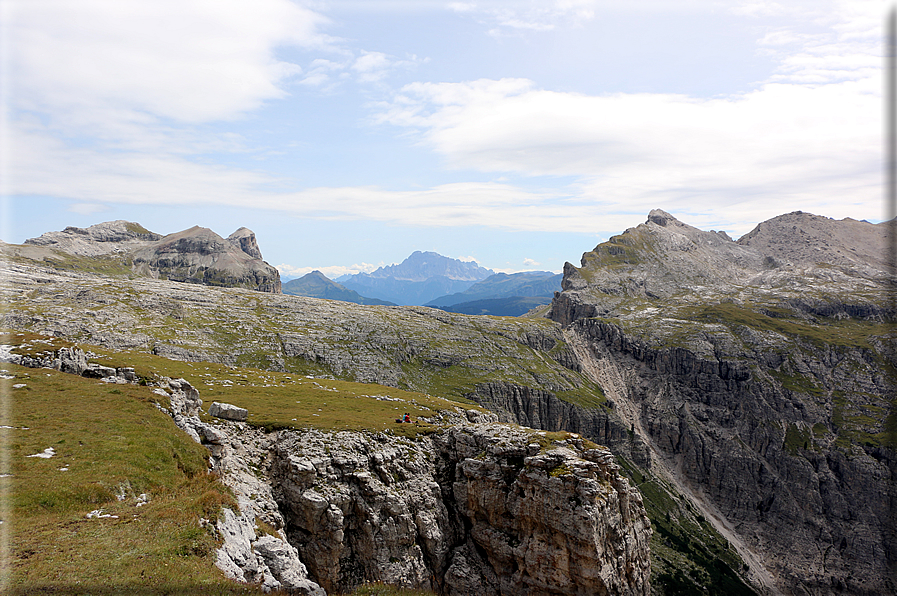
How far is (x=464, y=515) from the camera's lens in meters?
49.7

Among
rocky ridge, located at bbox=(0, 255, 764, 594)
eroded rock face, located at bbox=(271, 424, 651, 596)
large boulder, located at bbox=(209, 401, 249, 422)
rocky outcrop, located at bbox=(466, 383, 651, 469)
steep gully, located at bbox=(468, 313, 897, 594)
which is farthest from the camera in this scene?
rocky outcrop, located at bbox=(466, 383, 651, 469)

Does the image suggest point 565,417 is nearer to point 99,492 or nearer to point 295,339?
point 295,339

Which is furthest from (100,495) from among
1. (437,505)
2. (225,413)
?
(437,505)

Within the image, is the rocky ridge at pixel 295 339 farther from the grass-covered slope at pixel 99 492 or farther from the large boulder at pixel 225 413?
the grass-covered slope at pixel 99 492

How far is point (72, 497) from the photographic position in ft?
72.9

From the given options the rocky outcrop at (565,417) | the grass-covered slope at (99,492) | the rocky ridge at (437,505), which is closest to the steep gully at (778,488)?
the rocky outcrop at (565,417)

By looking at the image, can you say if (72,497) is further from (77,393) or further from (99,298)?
(99,298)

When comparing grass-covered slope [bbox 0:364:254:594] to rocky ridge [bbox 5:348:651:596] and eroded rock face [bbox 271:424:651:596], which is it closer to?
rocky ridge [bbox 5:348:651:596]

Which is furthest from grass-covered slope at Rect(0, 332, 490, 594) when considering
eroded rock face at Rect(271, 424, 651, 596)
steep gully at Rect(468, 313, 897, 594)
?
steep gully at Rect(468, 313, 897, 594)

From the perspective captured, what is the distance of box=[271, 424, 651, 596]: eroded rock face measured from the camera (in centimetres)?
4094

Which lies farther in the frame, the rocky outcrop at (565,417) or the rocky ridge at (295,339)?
the rocky outcrop at (565,417)

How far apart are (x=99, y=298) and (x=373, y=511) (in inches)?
5649

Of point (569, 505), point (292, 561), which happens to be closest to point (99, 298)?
point (292, 561)

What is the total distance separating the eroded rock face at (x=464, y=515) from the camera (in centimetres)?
4094
